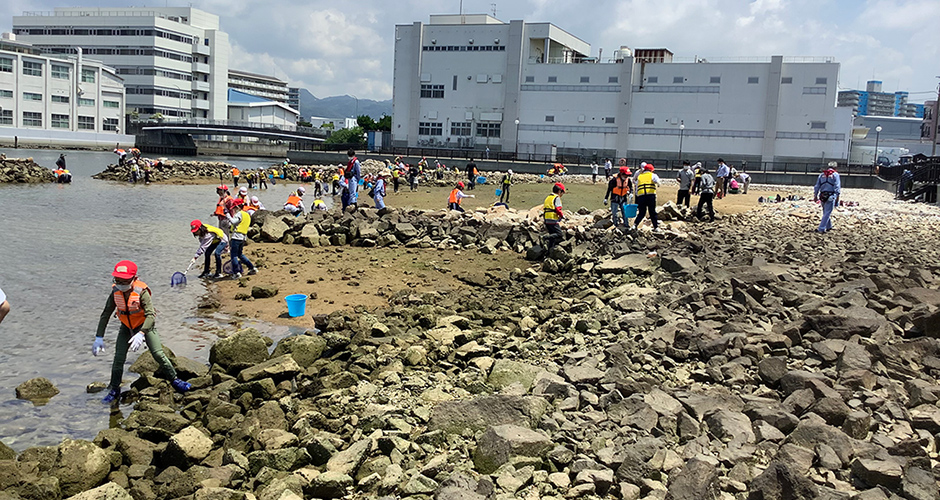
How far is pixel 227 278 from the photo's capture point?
14.2 meters

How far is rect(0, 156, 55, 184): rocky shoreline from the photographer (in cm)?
3775

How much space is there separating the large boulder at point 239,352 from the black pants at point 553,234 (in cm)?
845

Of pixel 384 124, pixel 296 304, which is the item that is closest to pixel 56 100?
pixel 384 124

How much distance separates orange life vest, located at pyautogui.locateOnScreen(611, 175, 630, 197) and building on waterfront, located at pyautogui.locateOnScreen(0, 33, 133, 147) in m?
83.7

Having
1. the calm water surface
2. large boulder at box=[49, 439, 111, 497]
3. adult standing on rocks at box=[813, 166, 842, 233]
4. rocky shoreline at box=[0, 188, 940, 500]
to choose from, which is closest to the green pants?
rocky shoreline at box=[0, 188, 940, 500]

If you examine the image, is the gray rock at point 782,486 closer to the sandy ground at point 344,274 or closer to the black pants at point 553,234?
the sandy ground at point 344,274

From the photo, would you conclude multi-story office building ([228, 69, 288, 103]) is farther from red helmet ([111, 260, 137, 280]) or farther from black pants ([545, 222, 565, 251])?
red helmet ([111, 260, 137, 280])

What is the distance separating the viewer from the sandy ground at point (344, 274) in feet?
39.9

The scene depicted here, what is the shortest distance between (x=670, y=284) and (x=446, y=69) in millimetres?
Answer: 67911

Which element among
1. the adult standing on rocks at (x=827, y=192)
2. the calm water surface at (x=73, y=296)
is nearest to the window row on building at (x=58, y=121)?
the calm water surface at (x=73, y=296)

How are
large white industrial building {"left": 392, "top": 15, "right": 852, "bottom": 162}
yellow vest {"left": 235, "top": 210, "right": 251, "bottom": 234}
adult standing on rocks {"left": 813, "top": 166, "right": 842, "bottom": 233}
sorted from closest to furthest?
yellow vest {"left": 235, "top": 210, "right": 251, "bottom": 234}
adult standing on rocks {"left": 813, "top": 166, "right": 842, "bottom": 233}
large white industrial building {"left": 392, "top": 15, "right": 852, "bottom": 162}

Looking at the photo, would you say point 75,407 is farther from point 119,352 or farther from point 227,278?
point 227,278

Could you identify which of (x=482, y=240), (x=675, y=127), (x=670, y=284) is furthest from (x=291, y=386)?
(x=675, y=127)

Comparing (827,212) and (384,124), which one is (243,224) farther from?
(384,124)
